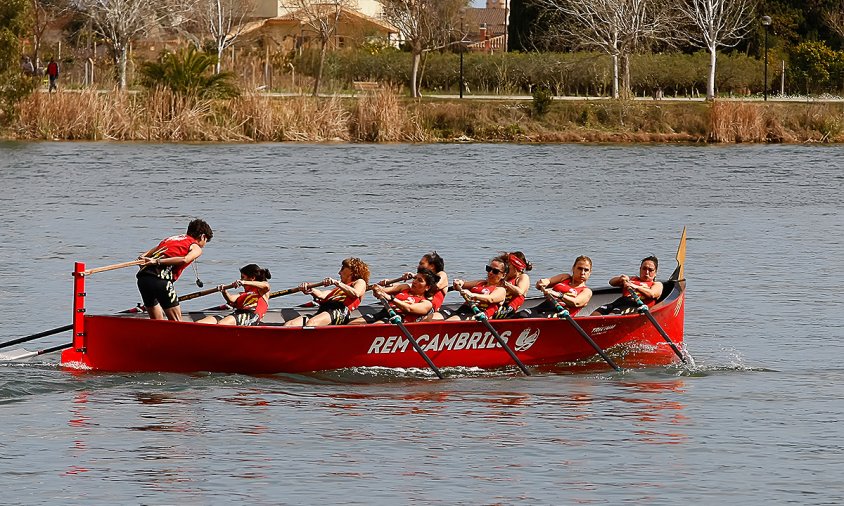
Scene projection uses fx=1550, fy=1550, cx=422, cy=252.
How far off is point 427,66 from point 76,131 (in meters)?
18.3

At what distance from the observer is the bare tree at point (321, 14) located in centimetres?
6143

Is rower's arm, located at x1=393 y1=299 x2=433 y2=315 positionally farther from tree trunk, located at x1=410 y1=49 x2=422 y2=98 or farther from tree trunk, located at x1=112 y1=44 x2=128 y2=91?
tree trunk, located at x1=410 y1=49 x2=422 y2=98

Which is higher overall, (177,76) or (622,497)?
(177,76)

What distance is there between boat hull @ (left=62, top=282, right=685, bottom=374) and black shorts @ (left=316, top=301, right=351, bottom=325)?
0.45 metres

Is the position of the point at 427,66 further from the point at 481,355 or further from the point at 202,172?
the point at 481,355

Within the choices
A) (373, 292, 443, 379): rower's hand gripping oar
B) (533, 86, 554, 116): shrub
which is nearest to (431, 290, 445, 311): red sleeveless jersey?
(373, 292, 443, 379): rower's hand gripping oar

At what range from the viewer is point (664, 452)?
A: 1379 cm

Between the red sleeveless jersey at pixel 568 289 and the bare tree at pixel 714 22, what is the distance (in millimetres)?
37359

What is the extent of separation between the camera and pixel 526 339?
16.6 m

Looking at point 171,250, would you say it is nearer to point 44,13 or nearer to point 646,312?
point 646,312

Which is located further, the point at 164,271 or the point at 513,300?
the point at 513,300

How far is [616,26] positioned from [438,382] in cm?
4053

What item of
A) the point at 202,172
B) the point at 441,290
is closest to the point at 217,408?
the point at 441,290

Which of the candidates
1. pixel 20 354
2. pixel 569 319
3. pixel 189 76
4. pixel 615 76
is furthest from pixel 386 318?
pixel 615 76
